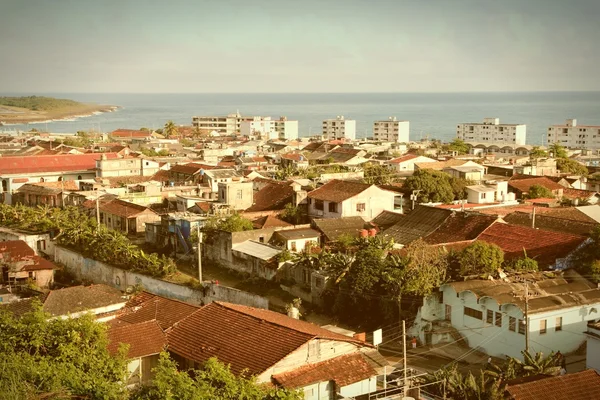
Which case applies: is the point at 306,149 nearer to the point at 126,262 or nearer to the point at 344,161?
the point at 344,161

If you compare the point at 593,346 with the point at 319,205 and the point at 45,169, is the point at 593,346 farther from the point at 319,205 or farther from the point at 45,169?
the point at 45,169

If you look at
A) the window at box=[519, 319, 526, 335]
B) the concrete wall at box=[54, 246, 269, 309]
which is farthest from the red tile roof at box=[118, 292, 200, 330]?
the window at box=[519, 319, 526, 335]

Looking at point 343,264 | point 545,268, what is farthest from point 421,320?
point 545,268

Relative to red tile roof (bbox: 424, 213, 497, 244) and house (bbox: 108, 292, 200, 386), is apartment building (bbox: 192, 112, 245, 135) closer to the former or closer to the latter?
red tile roof (bbox: 424, 213, 497, 244)

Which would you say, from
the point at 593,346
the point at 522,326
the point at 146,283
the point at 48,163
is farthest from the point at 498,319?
the point at 48,163

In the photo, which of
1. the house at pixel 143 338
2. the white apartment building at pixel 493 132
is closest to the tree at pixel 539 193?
the house at pixel 143 338

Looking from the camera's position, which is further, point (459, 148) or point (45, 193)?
point (459, 148)
